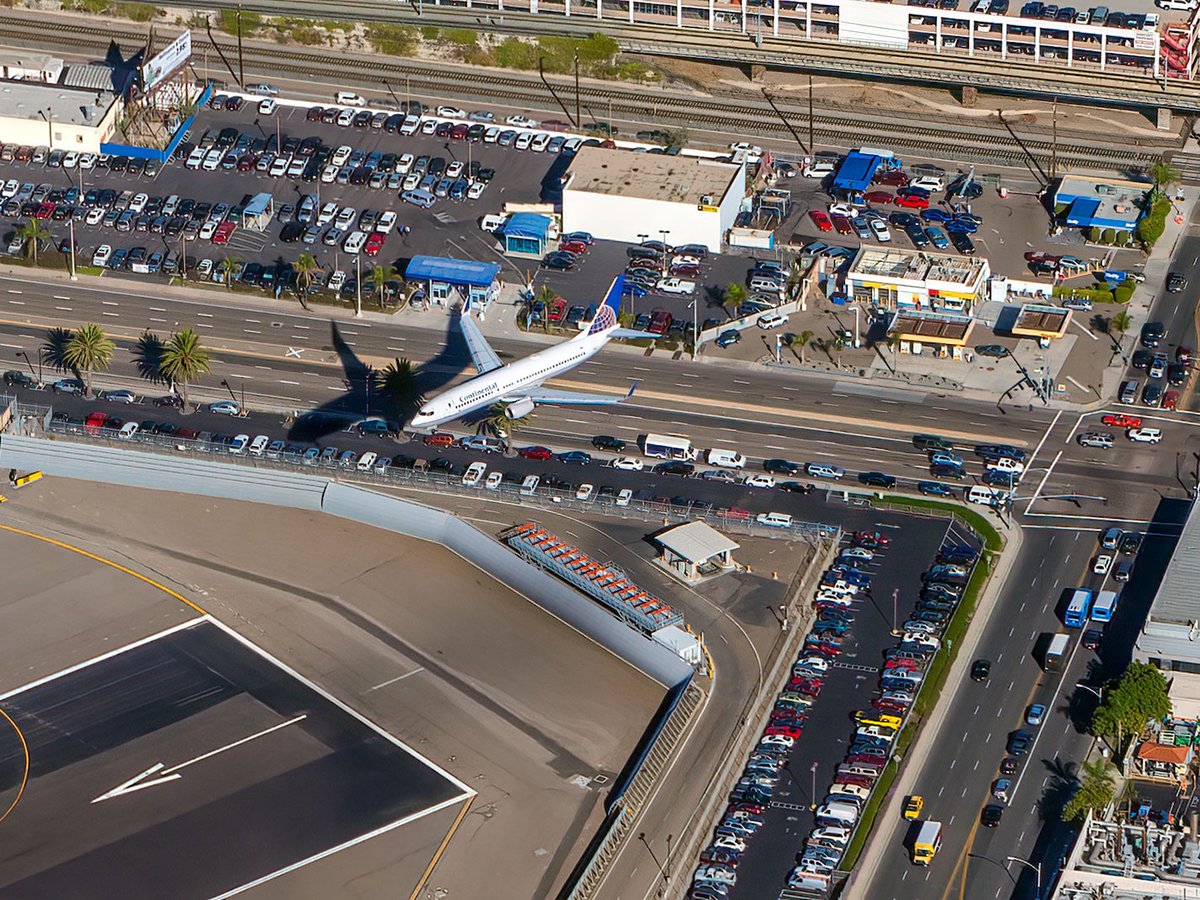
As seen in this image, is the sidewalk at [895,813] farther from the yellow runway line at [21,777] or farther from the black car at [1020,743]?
the yellow runway line at [21,777]

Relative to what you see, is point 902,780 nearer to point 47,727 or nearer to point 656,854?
point 656,854

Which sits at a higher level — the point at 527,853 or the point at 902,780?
the point at 902,780

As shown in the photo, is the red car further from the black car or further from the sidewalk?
the black car

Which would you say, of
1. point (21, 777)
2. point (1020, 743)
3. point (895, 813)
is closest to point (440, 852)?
point (21, 777)

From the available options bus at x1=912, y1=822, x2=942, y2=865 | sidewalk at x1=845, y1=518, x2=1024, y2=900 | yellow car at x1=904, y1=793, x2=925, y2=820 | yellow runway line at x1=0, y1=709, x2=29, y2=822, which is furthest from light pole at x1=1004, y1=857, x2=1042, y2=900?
yellow runway line at x1=0, y1=709, x2=29, y2=822

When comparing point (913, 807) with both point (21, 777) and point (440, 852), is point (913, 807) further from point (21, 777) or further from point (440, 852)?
point (21, 777)

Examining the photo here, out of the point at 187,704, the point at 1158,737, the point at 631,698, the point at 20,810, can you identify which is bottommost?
the point at 20,810

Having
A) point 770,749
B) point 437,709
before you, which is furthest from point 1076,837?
point 437,709
